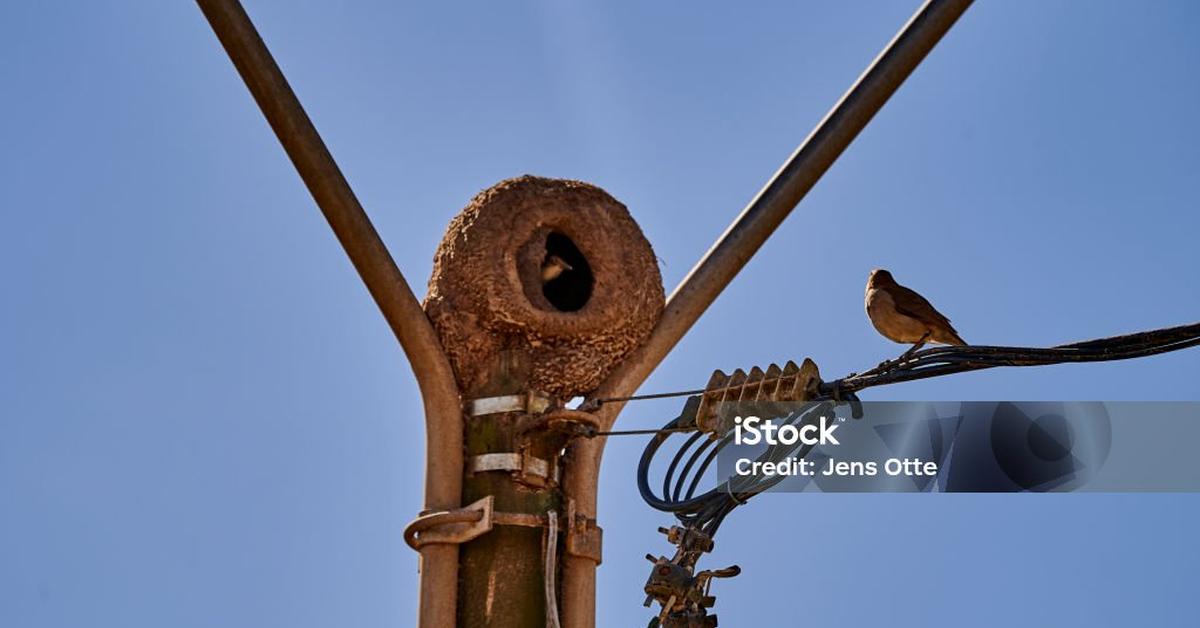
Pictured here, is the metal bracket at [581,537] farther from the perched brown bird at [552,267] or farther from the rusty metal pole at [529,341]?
the perched brown bird at [552,267]

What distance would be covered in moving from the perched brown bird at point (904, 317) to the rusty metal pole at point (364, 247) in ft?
7.25

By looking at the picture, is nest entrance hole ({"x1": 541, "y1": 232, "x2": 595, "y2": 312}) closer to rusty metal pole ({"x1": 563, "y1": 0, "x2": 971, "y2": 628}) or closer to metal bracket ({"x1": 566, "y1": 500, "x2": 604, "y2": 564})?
rusty metal pole ({"x1": 563, "y1": 0, "x2": 971, "y2": 628})

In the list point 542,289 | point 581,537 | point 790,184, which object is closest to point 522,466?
point 581,537

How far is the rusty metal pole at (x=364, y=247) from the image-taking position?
27.3 ft

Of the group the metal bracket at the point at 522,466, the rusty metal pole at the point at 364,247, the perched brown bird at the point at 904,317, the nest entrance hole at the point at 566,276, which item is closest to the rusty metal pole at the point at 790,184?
the nest entrance hole at the point at 566,276

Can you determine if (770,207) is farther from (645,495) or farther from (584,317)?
(645,495)

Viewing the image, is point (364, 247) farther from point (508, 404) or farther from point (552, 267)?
point (552, 267)

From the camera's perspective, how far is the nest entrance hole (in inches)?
362

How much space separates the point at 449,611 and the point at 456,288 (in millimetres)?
1667

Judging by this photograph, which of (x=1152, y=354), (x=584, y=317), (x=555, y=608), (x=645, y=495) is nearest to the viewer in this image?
(x=1152, y=354)

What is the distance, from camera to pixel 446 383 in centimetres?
861

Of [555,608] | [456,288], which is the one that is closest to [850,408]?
[555,608]

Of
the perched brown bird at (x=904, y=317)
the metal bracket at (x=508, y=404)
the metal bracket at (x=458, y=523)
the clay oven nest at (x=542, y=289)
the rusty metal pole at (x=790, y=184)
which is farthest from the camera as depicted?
the rusty metal pole at (x=790, y=184)

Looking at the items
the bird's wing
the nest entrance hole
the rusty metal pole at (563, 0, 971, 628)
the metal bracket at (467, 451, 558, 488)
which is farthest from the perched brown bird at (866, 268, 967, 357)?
the nest entrance hole
